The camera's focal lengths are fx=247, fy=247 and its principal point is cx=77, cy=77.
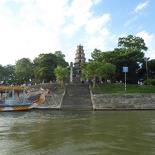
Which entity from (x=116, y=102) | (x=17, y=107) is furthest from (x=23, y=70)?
(x=116, y=102)

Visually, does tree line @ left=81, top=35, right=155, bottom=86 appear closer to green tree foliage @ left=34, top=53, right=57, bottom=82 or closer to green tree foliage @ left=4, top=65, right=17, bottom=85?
green tree foliage @ left=34, top=53, right=57, bottom=82

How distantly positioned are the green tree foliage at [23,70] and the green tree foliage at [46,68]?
18.7 ft

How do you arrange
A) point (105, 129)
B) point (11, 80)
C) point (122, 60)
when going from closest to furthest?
point (105, 129)
point (122, 60)
point (11, 80)

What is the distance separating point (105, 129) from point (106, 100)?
67.9 feet

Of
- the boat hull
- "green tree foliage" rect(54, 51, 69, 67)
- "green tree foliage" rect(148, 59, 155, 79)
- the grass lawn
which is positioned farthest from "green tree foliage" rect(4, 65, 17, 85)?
"green tree foliage" rect(148, 59, 155, 79)

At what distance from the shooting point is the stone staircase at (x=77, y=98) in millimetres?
38294

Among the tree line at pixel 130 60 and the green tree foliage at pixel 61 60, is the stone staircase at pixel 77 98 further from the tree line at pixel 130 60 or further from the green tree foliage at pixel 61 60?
the green tree foliage at pixel 61 60

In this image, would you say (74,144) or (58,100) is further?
(58,100)

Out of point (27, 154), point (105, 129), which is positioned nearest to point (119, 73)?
point (105, 129)

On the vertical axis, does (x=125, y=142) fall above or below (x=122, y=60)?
below

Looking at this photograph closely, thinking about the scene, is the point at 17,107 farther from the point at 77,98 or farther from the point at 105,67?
the point at 105,67

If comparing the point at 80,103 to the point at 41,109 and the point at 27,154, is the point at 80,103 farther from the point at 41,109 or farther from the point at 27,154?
the point at 27,154

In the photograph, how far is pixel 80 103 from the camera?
131 feet

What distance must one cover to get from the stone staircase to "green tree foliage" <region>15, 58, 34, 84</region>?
2564cm
